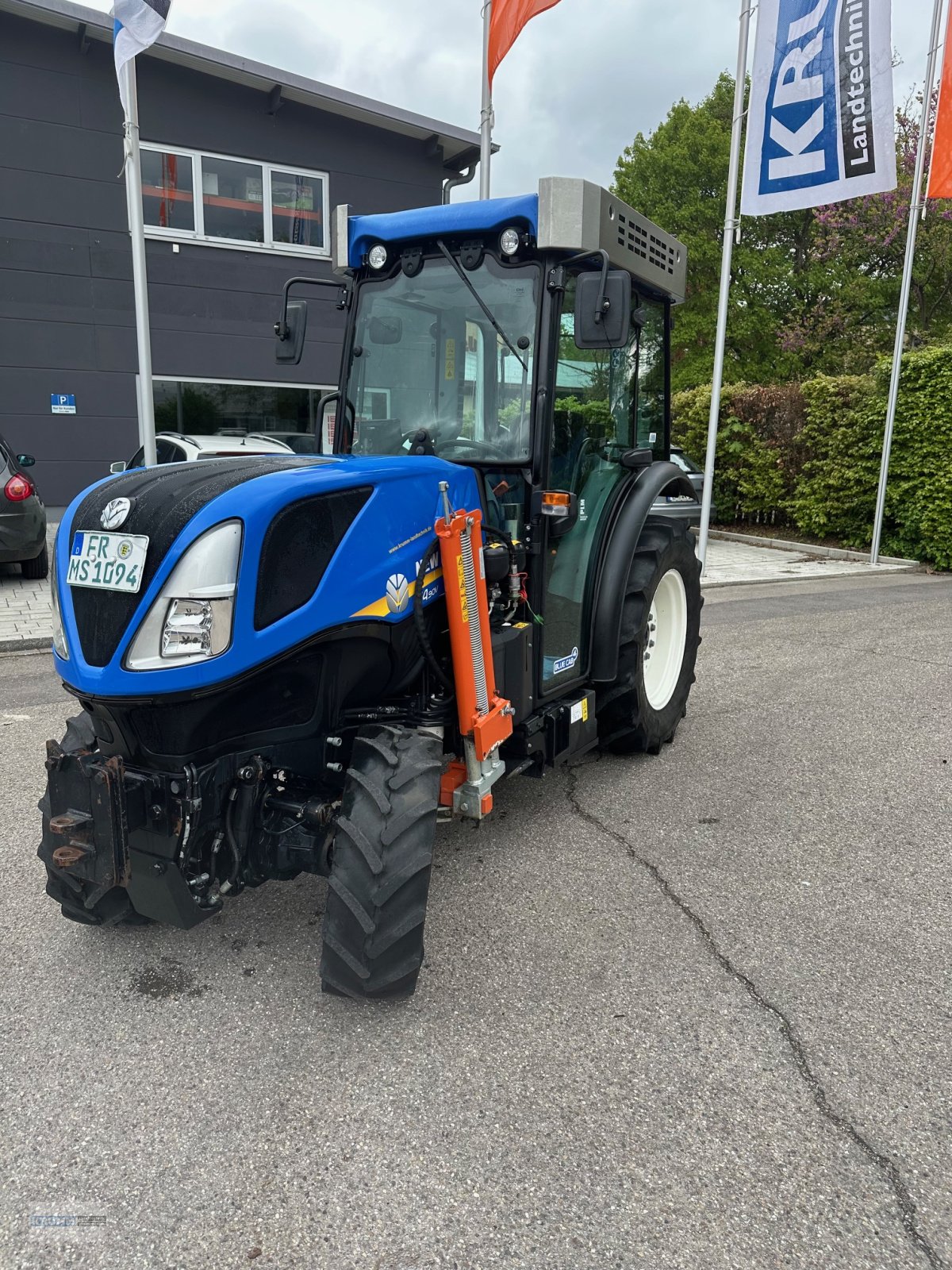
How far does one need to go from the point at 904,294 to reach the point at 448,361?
11.1 m

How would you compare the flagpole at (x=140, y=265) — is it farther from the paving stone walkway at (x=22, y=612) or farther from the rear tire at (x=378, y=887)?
the rear tire at (x=378, y=887)

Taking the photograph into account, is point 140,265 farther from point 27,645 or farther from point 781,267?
point 781,267

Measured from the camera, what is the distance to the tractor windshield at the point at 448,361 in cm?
348

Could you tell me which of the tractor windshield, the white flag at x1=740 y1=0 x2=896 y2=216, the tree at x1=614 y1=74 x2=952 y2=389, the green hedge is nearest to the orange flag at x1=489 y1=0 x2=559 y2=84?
the white flag at x1=740 y1=0 x2=896 y2=216

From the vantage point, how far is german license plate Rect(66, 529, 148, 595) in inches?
98.3

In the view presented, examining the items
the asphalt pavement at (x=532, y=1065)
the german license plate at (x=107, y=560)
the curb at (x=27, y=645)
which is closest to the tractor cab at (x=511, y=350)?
the asphalt pavement at (x=532, y=1065)

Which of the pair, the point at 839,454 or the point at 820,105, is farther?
the point at 839,454

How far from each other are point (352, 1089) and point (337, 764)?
958 millimetres

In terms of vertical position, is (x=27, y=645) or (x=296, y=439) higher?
(x=296, y=439)

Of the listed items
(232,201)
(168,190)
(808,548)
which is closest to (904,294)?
(808,548)

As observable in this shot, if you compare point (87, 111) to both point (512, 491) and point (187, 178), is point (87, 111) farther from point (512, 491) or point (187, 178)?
point (512, 491)

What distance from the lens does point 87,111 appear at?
12852 mm

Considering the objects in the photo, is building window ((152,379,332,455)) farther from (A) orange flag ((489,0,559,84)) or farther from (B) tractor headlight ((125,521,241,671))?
(B) tractor headlight ((125,521,241,671))

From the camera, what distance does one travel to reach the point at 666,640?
5109 mm
